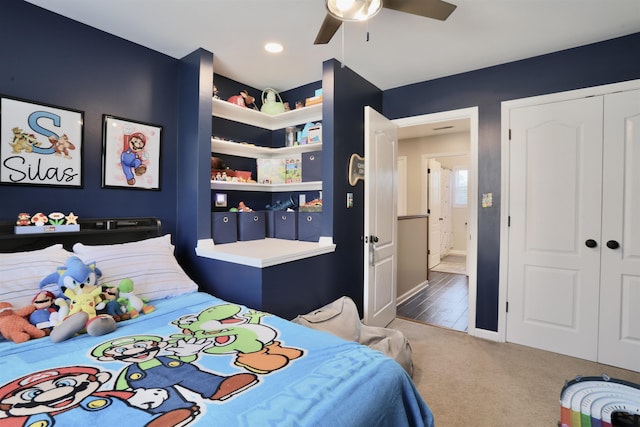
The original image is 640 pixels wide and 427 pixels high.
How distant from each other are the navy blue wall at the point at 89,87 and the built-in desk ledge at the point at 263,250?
20.5 inches

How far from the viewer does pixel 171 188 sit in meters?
2.62

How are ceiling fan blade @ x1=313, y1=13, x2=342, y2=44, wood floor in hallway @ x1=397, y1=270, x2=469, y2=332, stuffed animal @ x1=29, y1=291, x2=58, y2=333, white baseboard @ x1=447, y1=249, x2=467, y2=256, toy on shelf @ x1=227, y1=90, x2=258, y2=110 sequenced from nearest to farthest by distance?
stuffed animal @ x1=29, y1=291, x2=58, y2=333, ceiling fan blade @ x1=313, y1=13, x2=342, y2=44, toy on shelf @ x1=227, y1=90, x2=258, y2=110, wood floor in hallway @ x1=397, y1=270, x2=469, y2=332, white baseboard @ x1=447, y1=249, x2=467, y2=256

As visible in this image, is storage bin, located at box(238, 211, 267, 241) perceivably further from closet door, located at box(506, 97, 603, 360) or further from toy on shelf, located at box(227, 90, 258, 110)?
closet door, located at box(506, 97, 603, 360)

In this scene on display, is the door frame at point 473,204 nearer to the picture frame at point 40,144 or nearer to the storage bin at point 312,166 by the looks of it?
the storage bin at point 312,166

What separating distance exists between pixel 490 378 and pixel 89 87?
359cm

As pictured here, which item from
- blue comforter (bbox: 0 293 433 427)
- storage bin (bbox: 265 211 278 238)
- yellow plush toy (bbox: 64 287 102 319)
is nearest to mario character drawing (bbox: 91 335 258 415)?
blue comforter (bbox: 0 293 433 427)

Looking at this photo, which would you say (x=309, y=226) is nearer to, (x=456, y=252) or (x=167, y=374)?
(x=167, y=374)

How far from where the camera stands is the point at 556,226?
8.61ft

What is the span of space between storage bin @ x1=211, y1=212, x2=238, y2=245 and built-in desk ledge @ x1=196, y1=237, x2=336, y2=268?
0.06 metres

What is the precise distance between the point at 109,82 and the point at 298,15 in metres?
1.48

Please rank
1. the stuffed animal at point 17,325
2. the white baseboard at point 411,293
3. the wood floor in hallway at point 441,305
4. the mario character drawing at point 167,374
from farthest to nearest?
the white baseboard at point 411,293
the wood floor in hallway at point 441,305
the stuffed animal at point 17,325
the mario character drawing at point 167,374

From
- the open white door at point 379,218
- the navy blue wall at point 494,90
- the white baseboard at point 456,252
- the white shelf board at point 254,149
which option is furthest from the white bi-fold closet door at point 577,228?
the white baseboard at point 456,252

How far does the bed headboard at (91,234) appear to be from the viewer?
1.83 m

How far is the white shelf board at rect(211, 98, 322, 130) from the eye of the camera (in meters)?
2.78
